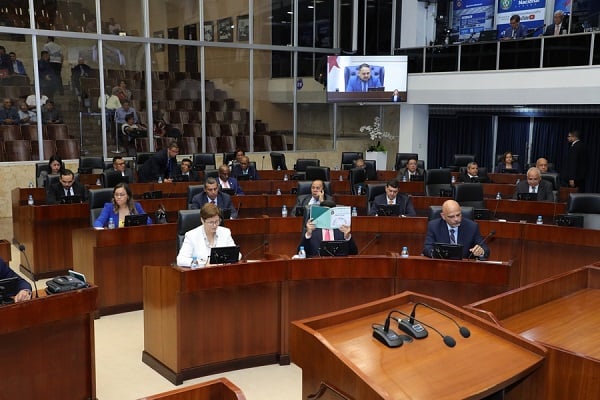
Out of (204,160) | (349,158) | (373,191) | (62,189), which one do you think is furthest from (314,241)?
(349,158)

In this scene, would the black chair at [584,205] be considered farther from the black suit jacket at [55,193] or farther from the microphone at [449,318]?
the black suit jacket at [55,193]

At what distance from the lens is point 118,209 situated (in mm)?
6211

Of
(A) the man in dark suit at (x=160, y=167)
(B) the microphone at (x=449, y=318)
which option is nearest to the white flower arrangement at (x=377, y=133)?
(A) the man in dark suit at (x=160, y=167)

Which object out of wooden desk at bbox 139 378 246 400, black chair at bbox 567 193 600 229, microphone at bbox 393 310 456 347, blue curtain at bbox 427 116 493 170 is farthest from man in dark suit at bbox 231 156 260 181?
wooden desk at bbox 139 378 246 400

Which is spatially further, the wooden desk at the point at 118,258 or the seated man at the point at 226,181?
the seated man at the point at 226,181

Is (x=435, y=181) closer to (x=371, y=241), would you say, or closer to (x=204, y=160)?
(x=371, y=241)

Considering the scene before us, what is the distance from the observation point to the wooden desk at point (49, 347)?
3.64m

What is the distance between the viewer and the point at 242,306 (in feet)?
15.7

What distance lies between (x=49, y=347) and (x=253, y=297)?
1.54m

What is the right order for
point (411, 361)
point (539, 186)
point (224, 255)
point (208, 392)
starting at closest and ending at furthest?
point (208, 392) → point (411, 361) → point (224, 255) → point (539, 186)

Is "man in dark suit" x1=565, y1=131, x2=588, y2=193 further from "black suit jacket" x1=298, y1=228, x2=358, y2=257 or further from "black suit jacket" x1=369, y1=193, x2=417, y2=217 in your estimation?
"black suit jacket" x1=298, y1=228, x2=358, y2=257

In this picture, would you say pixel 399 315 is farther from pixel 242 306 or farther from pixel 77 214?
pixel 77 214

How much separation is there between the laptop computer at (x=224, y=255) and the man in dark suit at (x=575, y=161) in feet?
24.6

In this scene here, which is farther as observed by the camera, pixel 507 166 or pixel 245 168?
pixel 507 166
